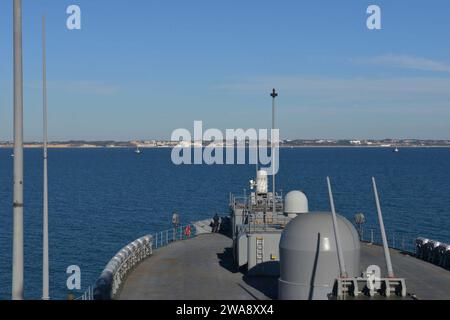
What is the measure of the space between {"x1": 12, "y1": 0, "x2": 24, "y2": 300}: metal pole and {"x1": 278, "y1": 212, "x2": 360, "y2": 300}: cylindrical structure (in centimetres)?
1124

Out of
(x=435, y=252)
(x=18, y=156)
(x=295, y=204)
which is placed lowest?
(x=435, y=252)

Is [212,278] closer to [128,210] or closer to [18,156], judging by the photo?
[18,156]

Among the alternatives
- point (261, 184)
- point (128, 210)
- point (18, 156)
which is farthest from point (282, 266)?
point (128, 210)

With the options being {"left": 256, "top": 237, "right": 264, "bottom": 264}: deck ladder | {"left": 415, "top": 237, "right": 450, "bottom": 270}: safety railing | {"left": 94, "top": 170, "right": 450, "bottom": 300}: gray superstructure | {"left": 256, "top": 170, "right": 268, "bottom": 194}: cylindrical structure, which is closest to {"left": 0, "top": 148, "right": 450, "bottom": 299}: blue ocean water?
{"left": 94, "top": 170, "right": 450, "bottom": 300}: gray superstructure

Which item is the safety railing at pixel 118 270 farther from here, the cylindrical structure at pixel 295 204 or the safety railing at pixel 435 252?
the safety railing at pixel 435 252

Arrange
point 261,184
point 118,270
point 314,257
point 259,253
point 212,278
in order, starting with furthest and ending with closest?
point 261,184
point 259,253
point 212,278
point 118,270
point 314,257

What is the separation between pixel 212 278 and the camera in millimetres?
27594

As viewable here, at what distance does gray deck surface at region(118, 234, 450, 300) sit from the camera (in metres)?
24.1

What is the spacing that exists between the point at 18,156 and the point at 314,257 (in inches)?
465

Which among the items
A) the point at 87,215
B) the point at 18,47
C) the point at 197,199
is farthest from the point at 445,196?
the point at 18,47

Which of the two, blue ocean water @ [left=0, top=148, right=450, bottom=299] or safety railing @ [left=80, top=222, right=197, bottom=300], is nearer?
safety railing @ [left=80, top=222, right=197, bottom=300]

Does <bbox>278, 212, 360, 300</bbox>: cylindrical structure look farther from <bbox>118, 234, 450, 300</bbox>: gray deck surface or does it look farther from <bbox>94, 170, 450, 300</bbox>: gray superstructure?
<bbox>118, 234, 450, 300</bbox>: gray deck surface

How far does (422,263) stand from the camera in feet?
103
